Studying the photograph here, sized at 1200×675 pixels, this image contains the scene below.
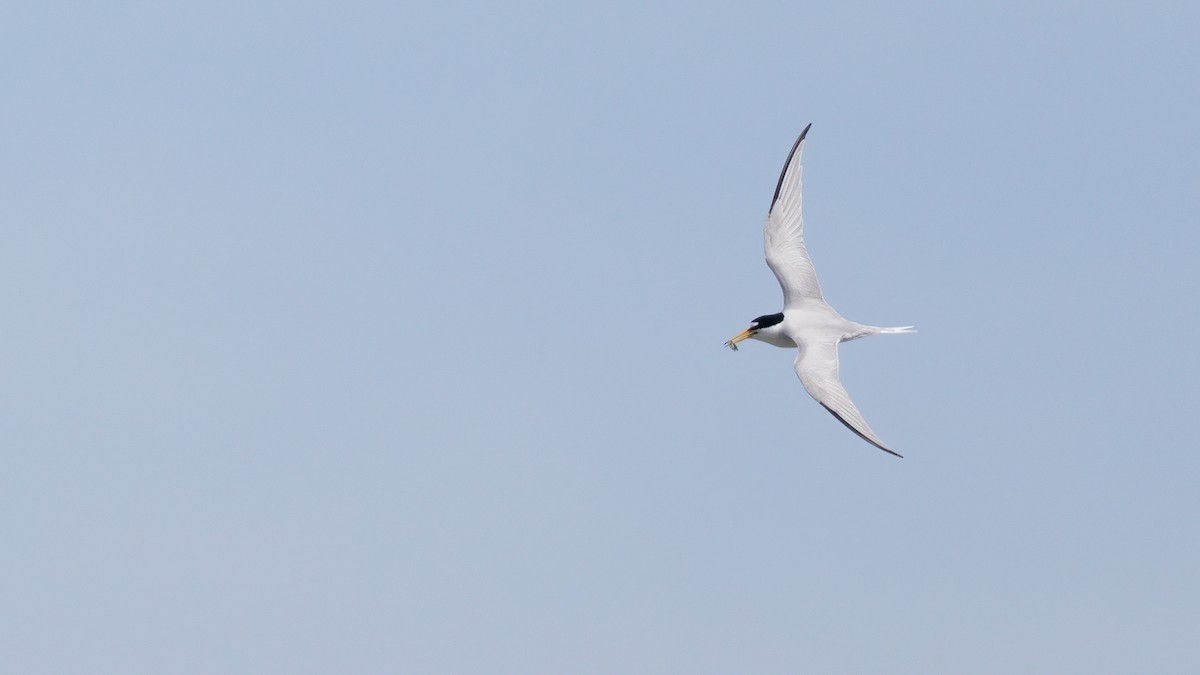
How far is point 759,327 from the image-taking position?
38.5 meters

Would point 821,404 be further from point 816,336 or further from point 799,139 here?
point 799,139

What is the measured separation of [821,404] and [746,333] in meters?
5.88

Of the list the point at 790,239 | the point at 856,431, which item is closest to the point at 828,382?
the point at 856,431

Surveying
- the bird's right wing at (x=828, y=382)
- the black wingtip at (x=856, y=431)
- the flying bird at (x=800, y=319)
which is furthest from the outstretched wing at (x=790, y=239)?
the black wingtip at (x=856, y=431)

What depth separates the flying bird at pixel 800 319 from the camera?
113 ft

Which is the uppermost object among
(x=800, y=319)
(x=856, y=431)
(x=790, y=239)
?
(x=790, y=239)

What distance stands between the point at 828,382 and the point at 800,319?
383cm

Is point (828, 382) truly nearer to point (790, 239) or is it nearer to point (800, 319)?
point (800, 319)

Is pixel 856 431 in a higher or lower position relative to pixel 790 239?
lower

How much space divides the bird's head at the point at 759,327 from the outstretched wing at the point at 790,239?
1051 millimetres

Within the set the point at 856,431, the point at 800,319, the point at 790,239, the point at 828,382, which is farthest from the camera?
the point at 790,239

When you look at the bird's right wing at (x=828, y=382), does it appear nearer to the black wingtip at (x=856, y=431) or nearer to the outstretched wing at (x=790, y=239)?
the black wingtip at (x=856, y=431)

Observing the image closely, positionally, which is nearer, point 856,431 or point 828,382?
point 856,431

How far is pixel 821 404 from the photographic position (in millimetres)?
33344
